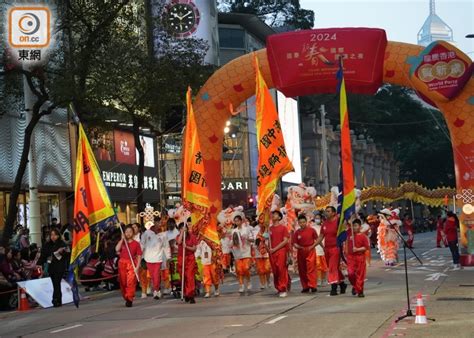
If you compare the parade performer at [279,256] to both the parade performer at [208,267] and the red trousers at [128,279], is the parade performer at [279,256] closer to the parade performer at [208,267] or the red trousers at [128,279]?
the parade performer at [208,267]

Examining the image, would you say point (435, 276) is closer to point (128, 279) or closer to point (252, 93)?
point (252, 93)

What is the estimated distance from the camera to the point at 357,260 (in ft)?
60.7

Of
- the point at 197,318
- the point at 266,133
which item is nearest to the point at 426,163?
the point at 266,133

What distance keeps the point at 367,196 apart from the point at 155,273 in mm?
21477

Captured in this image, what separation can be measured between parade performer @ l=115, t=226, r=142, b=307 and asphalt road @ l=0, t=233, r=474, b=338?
334 mm

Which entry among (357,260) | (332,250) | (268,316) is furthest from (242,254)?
(268,316)

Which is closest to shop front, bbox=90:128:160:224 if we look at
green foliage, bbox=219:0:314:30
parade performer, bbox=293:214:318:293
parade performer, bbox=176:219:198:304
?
parade performer, bbox=176:219:198:304

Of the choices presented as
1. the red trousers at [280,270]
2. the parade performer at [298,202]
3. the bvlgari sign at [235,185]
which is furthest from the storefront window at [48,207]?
the bvlgari sign at [235,185]

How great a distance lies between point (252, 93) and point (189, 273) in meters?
9.32

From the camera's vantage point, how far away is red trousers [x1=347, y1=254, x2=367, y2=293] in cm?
1847

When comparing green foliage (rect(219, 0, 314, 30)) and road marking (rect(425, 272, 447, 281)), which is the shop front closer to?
road marking (rect(425, 272, 447, 281))

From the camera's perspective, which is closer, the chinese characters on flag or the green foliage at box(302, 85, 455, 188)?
the chinese characters on flag

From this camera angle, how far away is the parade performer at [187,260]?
19828 millimetres

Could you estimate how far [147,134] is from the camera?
48719 mm
